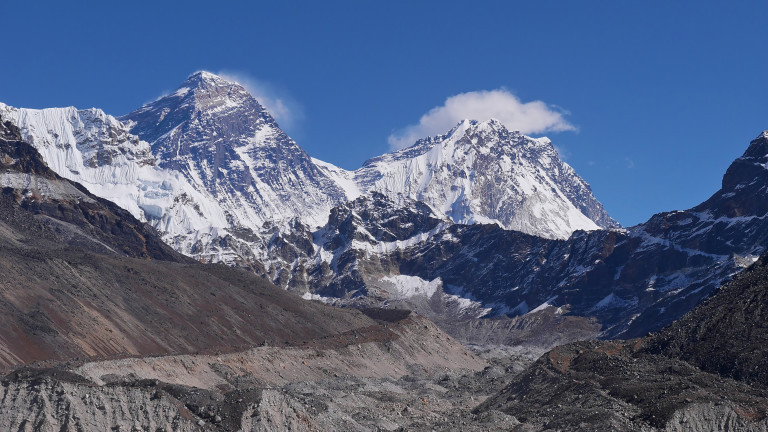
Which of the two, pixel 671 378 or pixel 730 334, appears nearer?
pixel 671 378

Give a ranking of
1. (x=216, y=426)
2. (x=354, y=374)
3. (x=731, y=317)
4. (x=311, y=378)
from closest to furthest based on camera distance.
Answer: (x=216, y=426) → (x=731, y=317) → (x=311, y=378) → (x=354, y=374)

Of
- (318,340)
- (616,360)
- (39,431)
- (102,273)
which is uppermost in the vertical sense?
(102,273)

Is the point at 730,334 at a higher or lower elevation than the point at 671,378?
higher

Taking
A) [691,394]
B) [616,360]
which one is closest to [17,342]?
[616,360]

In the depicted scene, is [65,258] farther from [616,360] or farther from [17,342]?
[616,360]

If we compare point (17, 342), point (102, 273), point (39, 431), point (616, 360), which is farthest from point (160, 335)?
point (39, 431)

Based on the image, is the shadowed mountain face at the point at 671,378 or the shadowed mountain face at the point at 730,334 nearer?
the shadowed mountain face at the point at 671,378

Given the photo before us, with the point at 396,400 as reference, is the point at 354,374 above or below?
above

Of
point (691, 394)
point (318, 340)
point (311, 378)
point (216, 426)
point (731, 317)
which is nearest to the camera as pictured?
point (216, 426)

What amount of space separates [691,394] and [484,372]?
8280cm

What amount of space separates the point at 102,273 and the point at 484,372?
6468cm

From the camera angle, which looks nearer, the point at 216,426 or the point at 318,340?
the point at 216,426

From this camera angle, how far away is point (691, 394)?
106 m

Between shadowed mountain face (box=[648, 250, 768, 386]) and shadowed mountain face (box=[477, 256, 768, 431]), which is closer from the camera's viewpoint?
shadowed mountain face (box=[477, 256, 768, 431])
